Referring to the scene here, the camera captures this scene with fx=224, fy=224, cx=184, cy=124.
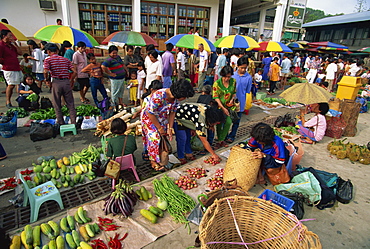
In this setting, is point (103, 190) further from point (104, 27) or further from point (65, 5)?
point (104, 27)

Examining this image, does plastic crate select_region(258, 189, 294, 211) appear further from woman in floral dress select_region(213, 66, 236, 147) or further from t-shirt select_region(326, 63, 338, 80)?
t-shirt select_region(326, 63, 338, 80)

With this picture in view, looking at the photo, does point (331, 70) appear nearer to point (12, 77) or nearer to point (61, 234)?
point (61, 234)

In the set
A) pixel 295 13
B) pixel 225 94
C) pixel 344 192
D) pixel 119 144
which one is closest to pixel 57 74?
pixel 119 144

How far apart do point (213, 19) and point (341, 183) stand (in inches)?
533

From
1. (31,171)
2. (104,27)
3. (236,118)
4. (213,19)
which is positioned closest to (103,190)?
(31,171)

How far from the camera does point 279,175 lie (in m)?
3.59

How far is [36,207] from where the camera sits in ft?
9.34

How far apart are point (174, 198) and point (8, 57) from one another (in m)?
6.26

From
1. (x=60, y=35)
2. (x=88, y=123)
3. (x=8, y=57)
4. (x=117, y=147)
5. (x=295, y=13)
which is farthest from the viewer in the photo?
(x=295, y=13)

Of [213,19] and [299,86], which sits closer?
[299,86]

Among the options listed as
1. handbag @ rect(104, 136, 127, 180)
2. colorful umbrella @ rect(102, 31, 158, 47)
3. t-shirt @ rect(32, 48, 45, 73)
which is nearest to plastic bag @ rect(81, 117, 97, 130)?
handbag @ rect(104, 136, 127, 180)

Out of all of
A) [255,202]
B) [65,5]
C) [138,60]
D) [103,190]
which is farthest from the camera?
[65,5]

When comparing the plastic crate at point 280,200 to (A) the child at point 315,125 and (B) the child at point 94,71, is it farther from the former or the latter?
(B) the child at point 94,71

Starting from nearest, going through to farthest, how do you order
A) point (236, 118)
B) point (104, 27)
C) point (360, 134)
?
point (236, 118)
point (360, 134)
point (104, 27)
